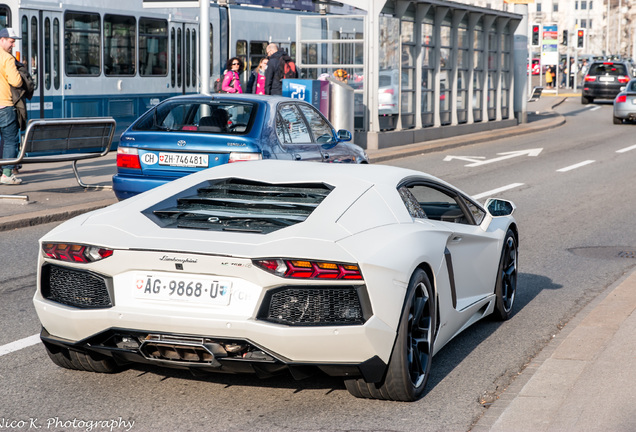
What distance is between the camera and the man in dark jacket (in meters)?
20.2

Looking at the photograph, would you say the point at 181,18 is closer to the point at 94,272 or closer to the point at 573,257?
the point at 573,257

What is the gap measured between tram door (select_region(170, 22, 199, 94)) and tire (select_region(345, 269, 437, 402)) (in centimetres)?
1820

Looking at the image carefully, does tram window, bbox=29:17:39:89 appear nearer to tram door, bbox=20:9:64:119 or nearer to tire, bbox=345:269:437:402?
tram door, bbox=20:9:64:119

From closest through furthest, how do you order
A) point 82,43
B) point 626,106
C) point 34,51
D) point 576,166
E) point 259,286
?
point 259,286 → point 34,51 → point 82,43 → point 576,166 → point 626,106

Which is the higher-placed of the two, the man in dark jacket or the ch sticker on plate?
the man in dark jacket

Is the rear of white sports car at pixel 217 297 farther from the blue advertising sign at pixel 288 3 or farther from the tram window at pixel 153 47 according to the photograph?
the blue advertising sign at pixel 288 3

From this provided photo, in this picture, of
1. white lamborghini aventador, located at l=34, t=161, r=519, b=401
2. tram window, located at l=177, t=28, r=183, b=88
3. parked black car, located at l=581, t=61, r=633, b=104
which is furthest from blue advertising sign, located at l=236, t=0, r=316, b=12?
parked black car, located at l=581, t=61, r=633, b=104

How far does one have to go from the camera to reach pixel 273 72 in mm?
20219

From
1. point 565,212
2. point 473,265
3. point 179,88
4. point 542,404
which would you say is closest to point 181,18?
point 179,88

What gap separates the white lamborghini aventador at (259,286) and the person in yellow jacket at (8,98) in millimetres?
8803

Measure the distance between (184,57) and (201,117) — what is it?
12.4m

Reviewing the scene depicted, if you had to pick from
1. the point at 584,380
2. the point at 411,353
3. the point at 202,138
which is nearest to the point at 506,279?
the point at 584,380

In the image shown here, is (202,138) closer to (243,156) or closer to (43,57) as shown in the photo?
(243,156)

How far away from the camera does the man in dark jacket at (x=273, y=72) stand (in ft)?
66.1
